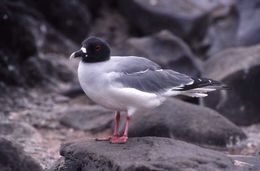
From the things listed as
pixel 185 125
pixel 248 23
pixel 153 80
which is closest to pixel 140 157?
pixel 153 80

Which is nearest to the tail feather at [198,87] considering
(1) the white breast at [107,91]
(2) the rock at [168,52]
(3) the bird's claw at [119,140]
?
(1) the white breast at [107,91]

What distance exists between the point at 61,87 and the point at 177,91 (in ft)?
19.2

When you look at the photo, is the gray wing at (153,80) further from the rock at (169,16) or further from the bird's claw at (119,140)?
the rock at (169,16)

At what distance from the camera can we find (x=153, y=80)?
685 centimetres

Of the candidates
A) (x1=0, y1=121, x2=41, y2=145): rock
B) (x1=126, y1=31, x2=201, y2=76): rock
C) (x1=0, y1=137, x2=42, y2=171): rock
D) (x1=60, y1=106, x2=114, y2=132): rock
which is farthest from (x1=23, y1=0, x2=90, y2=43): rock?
(x1=0, y1=137, x2=42, y2=171): rock

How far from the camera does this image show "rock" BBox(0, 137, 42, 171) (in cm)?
702

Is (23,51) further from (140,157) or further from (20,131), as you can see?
(140,157)

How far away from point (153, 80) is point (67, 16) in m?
7.76

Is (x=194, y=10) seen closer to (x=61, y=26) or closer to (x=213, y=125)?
(x=61, y=26)

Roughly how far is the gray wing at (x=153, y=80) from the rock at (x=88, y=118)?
357cm

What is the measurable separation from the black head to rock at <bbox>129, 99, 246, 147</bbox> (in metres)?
2.64

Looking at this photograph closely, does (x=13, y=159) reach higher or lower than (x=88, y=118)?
lower

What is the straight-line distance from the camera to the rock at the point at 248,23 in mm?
15081

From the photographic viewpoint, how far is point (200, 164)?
601 centimetres
